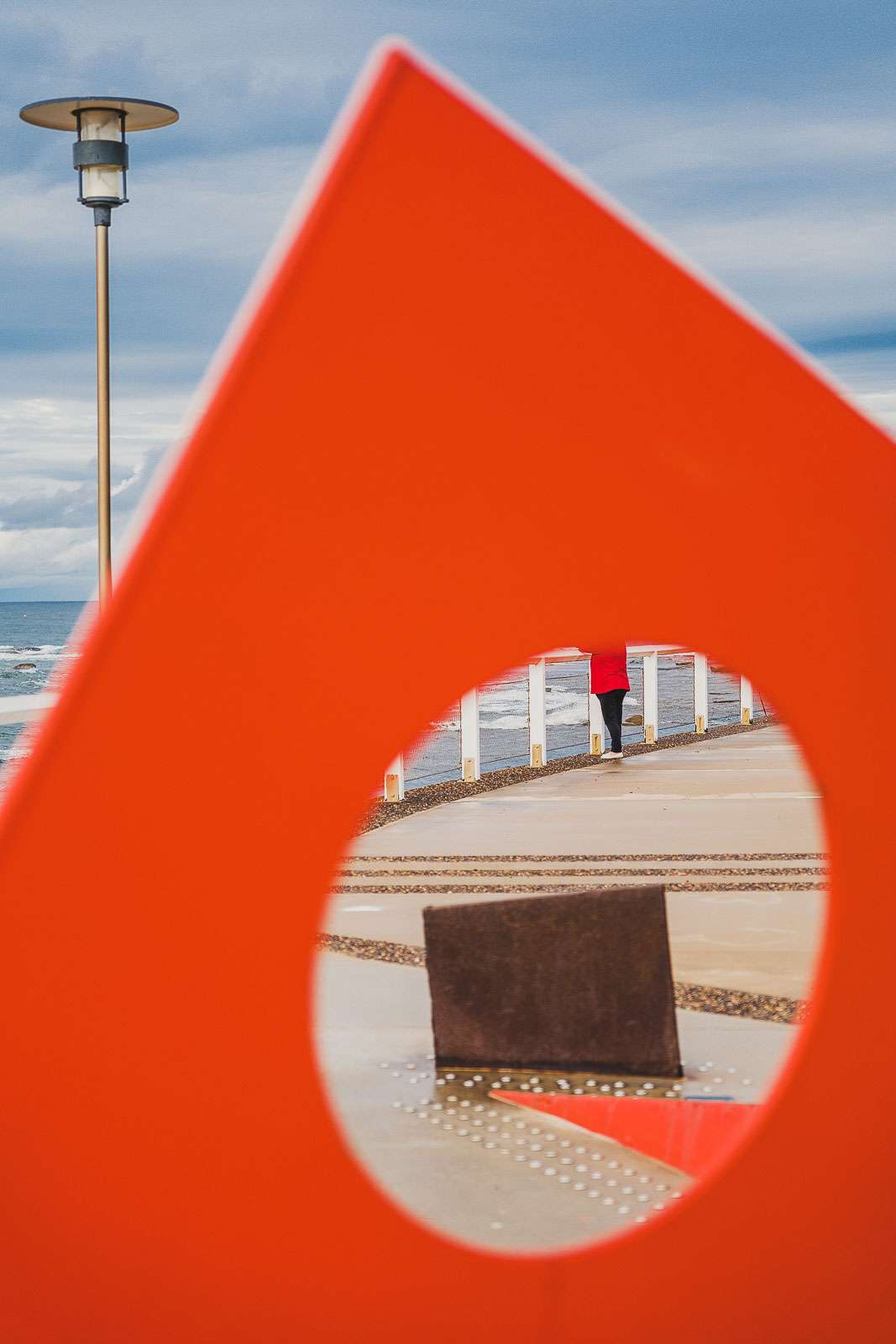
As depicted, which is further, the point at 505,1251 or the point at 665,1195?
the point at 665,1195

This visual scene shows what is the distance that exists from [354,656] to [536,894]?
4.70 meters

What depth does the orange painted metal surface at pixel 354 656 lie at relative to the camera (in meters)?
2.54

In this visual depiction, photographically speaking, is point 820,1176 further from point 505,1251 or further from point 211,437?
point 211,437

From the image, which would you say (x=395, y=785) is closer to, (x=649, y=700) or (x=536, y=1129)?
(x=649, y=700)

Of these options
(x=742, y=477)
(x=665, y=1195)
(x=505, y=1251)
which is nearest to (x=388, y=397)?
(x=742, y=477)

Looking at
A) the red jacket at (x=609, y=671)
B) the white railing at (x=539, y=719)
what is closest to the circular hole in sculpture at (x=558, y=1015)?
the white railing at (x=539, y=719)

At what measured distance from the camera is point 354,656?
2592 mm

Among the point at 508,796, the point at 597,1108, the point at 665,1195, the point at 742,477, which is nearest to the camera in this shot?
the point at 742,477

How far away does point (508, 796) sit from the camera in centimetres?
1239

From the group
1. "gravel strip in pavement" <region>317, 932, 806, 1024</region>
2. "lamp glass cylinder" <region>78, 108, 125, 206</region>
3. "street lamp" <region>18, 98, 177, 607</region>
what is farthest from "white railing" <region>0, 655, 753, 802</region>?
"lamp glass cylinder" <region>78, 108, 125, 206</region>

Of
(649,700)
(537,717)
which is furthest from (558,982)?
(649,700)

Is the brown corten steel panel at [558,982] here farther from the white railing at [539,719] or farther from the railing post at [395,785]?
the railing post at [395,785]

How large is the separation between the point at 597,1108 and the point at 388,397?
288cm

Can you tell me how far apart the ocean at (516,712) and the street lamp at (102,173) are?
1.71 meters
